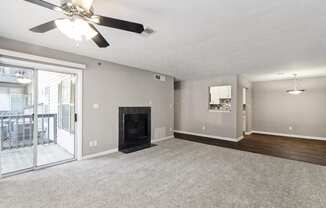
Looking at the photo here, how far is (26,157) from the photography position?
140 inches

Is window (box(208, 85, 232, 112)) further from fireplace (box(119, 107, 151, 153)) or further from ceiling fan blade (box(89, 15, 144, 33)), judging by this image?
ceiling fan blade (box(89, 15, 144, 33))

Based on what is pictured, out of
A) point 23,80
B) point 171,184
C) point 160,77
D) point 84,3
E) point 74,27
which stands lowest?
point 171,184

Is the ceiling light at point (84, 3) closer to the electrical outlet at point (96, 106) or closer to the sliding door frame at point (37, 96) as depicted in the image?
the sliding door frame at point (37, 96)

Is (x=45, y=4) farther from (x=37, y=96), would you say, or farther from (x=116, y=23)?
(x=37, y=96)

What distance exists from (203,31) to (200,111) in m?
4.54

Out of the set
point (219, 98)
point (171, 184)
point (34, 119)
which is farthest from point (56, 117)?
point (219, 98)

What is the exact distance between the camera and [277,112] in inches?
261

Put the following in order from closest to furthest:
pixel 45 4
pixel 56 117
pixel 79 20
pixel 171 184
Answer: pixel 45 4 → pixel 79 20 → pixel 171 184 → pixel 56 117

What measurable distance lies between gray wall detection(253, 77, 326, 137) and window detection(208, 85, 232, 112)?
6.56 feet

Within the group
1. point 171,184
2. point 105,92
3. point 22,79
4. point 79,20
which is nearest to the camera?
point 79,20

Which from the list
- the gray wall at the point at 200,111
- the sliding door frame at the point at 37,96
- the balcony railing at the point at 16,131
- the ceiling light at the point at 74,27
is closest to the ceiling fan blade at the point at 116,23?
the ceiling light at the point at 74,27

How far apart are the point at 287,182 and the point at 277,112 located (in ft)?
16.3

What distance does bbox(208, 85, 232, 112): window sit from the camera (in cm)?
605

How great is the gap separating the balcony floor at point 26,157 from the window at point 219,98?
5058 millimetres
